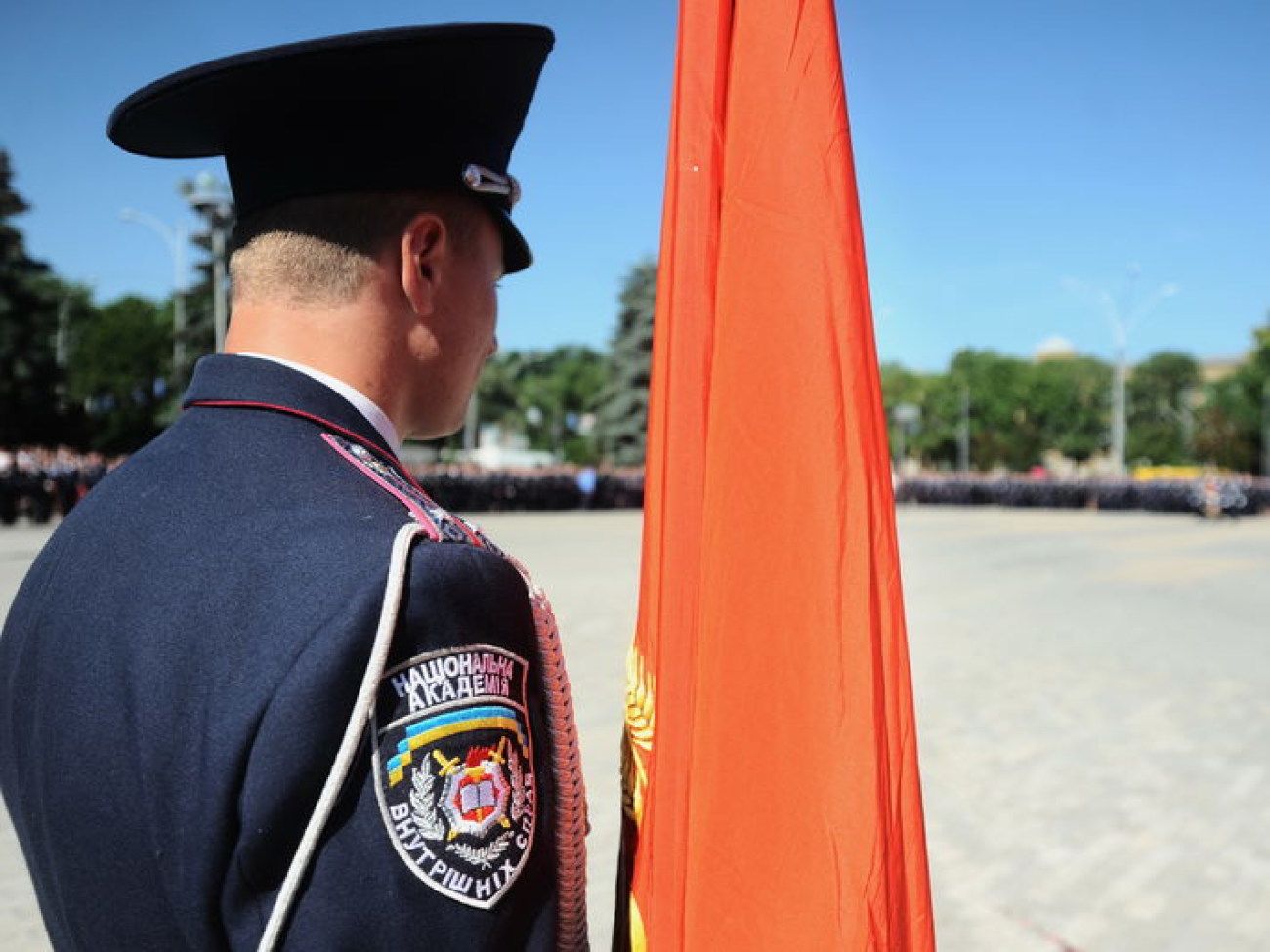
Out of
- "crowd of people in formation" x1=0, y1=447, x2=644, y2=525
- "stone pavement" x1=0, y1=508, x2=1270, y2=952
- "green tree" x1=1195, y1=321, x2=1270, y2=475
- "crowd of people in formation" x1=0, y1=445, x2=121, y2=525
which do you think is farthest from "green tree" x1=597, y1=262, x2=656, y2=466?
"green tree" x1=1195, y1=321, x2=1270, y2=475

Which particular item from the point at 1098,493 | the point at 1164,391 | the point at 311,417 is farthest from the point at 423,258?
the point at 1164,391

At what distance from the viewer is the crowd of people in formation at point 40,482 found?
24.0 metres

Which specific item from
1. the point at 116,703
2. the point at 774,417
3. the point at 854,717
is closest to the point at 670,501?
the point at 774,417

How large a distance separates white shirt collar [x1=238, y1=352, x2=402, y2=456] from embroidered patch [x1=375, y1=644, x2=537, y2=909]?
339 millimetres

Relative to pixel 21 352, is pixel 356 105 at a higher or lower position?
lower

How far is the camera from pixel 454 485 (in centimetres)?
3359

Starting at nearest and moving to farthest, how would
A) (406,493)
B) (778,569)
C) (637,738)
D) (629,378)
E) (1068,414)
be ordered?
(406,493) < (778,569) < (637,738) < (629,378) < (1068,414)

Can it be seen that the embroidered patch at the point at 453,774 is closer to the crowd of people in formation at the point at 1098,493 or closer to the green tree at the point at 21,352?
the crowd of people in formation at the point at 1098,493

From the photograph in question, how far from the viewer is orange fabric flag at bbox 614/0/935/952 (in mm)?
1329

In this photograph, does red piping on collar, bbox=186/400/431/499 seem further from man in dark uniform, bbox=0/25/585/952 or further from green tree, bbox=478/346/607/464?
green tree, bbox=478/346/607/464

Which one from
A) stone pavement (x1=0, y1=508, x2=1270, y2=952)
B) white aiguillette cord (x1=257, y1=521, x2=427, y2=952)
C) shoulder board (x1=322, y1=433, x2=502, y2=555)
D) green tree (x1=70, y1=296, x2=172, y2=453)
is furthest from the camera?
green tree (x1=70, y1=296, x2=172, y2=453)

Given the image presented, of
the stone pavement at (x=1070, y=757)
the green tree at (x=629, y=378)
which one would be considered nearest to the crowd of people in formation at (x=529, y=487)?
the green tree at (x=629, y=378)

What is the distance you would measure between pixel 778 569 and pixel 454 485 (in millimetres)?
32720

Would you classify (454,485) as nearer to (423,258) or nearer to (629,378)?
(629,378)
